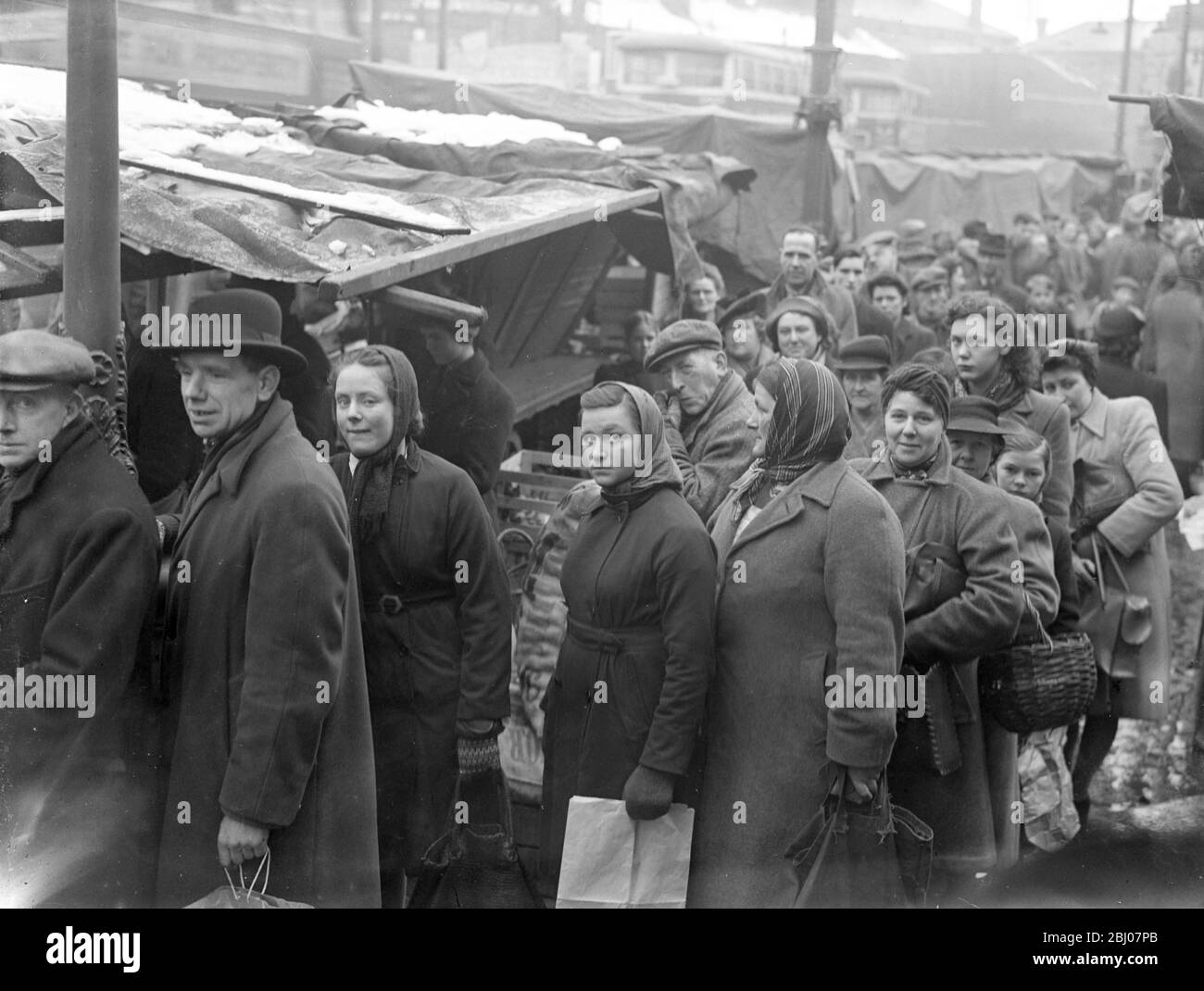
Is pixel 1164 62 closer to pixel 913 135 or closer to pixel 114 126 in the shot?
pixel 913 135

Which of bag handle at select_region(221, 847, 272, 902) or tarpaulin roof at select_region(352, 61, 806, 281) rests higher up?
tarpaulin roof at select_region(352, 61, 806, 281)

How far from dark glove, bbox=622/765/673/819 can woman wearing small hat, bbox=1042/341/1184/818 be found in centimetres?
239

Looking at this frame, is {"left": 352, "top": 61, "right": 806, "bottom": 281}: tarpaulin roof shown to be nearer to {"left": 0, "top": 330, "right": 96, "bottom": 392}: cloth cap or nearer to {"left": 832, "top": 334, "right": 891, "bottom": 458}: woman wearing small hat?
{"left": 832, "top": 334, "right": 891, "bottom": 458}: woman wearing small hat

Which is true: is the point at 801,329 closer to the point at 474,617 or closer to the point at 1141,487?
the point at 1141,487

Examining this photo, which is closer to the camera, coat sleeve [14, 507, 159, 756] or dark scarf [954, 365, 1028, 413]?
coat sleeve [14, 507, 159, 756]

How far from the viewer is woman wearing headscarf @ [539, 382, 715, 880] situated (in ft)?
12.8

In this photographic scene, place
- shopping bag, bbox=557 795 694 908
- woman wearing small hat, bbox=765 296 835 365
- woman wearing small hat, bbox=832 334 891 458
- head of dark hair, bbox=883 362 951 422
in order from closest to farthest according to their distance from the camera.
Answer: shopping bag, bbox=557 795 694 908 < head of dark hair, bbox=883 362 951 422 < woman wearing small hat, bbox=832 334 891 458 < woman wearing small hat, bbox=765 296 835 365

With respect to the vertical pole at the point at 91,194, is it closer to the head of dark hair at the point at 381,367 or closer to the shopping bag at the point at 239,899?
the head of dark hair at the point at 381,367

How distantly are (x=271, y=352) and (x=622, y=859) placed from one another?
161cm

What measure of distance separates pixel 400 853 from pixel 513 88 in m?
8.47

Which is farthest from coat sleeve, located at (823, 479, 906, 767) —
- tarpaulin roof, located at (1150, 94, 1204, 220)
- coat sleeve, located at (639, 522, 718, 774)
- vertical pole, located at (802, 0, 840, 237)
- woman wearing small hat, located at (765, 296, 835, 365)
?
vertical pole, located at (802, 0, 840, 237)

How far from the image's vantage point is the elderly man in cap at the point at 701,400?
206 inches
